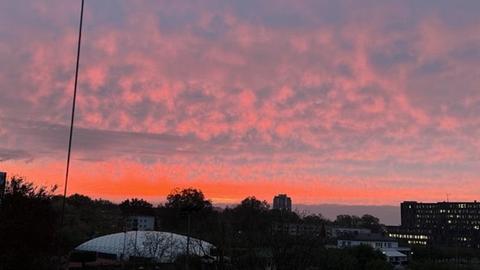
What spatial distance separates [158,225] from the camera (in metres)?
155

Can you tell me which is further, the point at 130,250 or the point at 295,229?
the point at 130,250

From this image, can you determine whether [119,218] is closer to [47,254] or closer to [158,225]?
[158,225]

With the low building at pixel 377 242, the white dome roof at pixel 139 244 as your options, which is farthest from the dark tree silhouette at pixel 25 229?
the low building at pixel 377 242

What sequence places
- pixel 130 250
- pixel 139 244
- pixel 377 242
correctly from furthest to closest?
1. pixel 377 242
2. pixel 139 244
3. pixel 130 250

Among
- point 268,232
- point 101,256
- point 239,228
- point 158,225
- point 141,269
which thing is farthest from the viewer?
point 158,225

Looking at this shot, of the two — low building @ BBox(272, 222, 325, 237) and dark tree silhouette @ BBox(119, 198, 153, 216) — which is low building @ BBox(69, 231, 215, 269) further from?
dark tree silhouette @ BBox(119, 198, 153, 216)

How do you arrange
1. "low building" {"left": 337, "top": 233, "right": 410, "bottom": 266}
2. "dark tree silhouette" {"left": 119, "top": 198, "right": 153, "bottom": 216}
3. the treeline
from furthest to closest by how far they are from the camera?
1. "dark tree silhouette" {"left": 119, "top": 198, "right": 153, "bottom": 216}
2. "low building" {"left": 337, "top": 233, "right": 410, "bottom": 266}
3. the treeline

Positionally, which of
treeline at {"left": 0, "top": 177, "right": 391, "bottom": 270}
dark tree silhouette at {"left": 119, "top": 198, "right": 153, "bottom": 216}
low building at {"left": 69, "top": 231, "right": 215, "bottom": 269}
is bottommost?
low building at {"left": 69, "top": 231, "right": 215, "bottom": 269}

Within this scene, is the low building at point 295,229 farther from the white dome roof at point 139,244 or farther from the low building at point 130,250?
the white dome roof at point 139,244

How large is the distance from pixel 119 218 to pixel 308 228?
399 feet

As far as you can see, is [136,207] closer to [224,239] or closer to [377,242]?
[377,242]

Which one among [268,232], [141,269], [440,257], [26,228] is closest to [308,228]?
[268,232]

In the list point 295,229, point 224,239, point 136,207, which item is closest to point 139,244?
point 224,239

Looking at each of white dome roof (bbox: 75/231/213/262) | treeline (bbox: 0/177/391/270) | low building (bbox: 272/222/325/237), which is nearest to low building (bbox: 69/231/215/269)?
white dome roof (bbox: 75/231/213/262)
